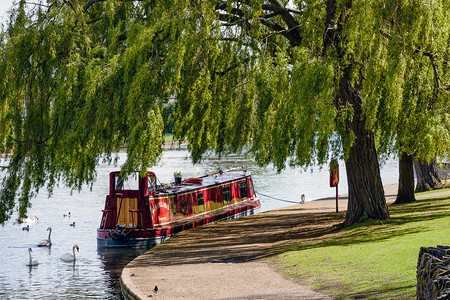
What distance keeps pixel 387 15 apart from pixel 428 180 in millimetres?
16921

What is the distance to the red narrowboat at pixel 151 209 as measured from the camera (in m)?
23.2

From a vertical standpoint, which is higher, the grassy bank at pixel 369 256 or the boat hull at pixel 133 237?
the grassy bank at pixel 369 256

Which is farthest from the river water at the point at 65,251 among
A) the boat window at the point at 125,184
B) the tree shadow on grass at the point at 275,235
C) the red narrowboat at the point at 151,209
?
the tree shadow on grass at the point at 275,235

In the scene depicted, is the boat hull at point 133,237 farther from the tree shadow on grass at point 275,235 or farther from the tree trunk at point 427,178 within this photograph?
the tree trunk at point 427,178

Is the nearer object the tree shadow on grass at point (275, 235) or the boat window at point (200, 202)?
the tree shadow on grass at point (275, 235)

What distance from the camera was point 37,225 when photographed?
2970 cm

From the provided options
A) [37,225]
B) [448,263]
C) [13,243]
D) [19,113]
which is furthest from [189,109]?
[37,225]

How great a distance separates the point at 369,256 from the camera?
1379 cm

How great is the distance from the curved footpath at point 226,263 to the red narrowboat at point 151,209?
4.75 feet

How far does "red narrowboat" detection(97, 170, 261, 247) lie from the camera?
2319cm

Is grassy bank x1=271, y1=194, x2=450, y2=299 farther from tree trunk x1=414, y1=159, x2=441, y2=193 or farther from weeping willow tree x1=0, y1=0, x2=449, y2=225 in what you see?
tree trunk x1=414, y1=159, x2=441, y2=193

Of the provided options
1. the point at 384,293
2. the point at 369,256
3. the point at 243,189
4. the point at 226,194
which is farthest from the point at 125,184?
the point at 384,293

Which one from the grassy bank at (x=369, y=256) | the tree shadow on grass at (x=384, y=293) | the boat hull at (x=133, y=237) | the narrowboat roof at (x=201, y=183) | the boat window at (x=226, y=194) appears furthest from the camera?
the boat window at (x=226, y=194)

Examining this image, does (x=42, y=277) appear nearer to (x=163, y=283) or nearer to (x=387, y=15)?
(x=163, y=283)
